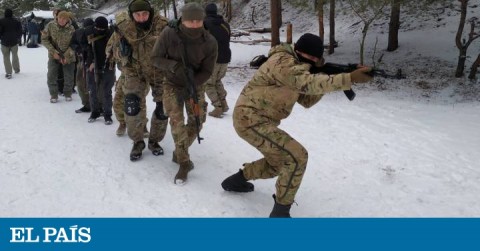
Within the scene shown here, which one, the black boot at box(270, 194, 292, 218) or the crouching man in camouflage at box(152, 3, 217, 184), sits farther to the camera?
the crouching man in camouflage at box(152, 3, 217, 184)

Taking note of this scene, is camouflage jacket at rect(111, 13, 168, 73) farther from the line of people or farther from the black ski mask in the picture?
the black ski mask

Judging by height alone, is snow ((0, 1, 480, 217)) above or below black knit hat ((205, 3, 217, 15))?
below

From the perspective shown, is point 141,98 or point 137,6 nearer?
point 137,6

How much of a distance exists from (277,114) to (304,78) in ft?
2.10

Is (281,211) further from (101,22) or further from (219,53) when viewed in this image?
(219,53)

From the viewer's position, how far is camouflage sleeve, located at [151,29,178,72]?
14.2ft

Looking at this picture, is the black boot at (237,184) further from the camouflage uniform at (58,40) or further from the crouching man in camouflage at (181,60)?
the camouflage uniform at (58,40)

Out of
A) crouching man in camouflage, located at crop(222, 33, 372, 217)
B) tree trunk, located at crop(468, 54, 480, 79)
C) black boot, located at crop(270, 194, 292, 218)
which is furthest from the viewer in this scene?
tree trunk, located at crop(468, 54, 480, 79)

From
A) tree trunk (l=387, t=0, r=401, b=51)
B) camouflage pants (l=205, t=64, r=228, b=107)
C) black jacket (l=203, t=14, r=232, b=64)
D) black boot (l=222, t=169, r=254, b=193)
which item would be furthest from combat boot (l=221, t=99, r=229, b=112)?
tree trunk (l=387, t=0, r=401, b=51)

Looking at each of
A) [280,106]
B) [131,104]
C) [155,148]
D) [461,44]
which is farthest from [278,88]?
[461,44]

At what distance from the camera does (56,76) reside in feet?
27.0

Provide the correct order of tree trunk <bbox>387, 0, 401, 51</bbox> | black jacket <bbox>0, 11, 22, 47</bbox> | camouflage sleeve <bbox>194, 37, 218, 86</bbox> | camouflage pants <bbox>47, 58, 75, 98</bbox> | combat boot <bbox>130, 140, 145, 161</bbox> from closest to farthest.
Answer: camouflage sleeve <bbox>194, 37, 218, 86</bbox> → combat boot <bbox>130, 140, 145, 161</bbox> → camouflage pants <bbox>47, 58, 75, 98</bbox> → black jacket <bbox>0, 11, 22, 47</bbox> → tree trunk <bbox>387, 0, 401, 51</bbox>

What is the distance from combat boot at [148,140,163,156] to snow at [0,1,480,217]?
11 cm

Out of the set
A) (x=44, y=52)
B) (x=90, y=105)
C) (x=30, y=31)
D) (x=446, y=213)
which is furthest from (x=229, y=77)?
(x=30, y=31)
